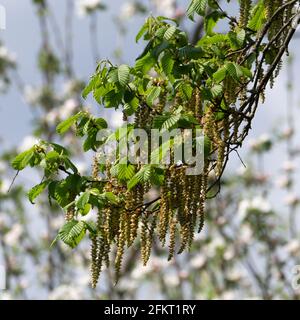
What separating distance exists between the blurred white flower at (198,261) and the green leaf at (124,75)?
6786 mm

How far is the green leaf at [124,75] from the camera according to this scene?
11.7 feet

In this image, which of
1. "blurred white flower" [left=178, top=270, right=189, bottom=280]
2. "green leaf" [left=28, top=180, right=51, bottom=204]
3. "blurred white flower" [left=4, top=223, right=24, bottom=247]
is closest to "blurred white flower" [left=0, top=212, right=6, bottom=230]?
"blurred white flower" [left=4, top=223, right=24, bottom=247]

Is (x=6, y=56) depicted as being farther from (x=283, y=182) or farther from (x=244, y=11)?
(x=244, y=11)

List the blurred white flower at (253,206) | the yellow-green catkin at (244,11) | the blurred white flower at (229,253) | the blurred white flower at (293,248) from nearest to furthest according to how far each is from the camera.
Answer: the yellow-green catkin at (244,11) < the blurred white flower at (253,206) < the blurred white flower at (293,248) < the blurred white flower at (229,253)

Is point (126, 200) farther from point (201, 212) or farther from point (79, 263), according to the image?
point (79, 263)

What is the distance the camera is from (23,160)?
380 centimetres

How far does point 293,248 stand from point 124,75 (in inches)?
244

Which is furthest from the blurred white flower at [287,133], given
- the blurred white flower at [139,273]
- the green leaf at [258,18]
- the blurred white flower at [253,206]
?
the green leaf at [258,18]

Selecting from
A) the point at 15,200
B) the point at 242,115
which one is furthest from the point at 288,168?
the point at 242,115

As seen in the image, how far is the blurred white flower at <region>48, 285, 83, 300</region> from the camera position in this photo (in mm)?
8775

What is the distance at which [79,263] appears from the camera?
10.4m

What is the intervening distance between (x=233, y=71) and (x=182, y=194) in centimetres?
64

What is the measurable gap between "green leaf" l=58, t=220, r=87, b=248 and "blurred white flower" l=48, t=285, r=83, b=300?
522cm

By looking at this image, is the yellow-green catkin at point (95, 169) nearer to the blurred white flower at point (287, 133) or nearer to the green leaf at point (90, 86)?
the green leaf at point (90, 86)
